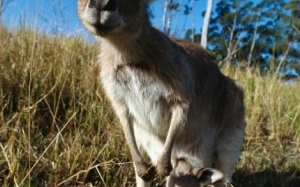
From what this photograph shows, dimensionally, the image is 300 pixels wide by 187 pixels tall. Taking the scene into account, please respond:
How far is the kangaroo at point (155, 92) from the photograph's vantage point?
8.32ft

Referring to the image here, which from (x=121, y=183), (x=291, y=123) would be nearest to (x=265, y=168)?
(x=291, y=123)

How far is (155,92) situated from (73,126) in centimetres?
156

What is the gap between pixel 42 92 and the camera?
451 centimetres

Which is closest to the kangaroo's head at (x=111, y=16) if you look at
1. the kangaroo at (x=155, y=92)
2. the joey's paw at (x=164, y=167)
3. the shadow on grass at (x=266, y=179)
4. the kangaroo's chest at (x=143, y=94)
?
the kangaroo at (x=155, y=92)

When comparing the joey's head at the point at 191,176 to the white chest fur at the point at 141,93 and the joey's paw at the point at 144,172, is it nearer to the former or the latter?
the joey's paw at the point at 144,172

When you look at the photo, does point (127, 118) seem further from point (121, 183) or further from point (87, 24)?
point (87, 24)

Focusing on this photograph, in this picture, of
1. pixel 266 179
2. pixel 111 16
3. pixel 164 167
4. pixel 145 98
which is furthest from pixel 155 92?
pixel 266 179

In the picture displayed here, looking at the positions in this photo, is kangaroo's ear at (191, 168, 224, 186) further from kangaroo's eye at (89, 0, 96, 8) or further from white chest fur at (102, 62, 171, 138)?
kangaroo's eye at (89, 0, 96, 8)

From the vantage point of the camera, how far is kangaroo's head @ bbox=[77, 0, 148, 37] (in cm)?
228

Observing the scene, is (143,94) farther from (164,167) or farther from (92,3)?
(92,3)

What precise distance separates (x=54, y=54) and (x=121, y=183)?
197 cm

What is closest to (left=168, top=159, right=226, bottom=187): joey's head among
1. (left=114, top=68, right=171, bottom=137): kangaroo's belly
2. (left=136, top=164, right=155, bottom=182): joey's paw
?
(left=136, top=164, right=155, bottom=182): joey's paw

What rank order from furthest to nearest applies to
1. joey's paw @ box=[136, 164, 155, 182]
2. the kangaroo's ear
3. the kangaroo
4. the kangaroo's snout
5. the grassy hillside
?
the grassy hillside, joey's paw @ box=[136, 164, 155, 182], the kangaroo's ear, the kangaroo, the kangaroo's snout

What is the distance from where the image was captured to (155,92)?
2.95 m
